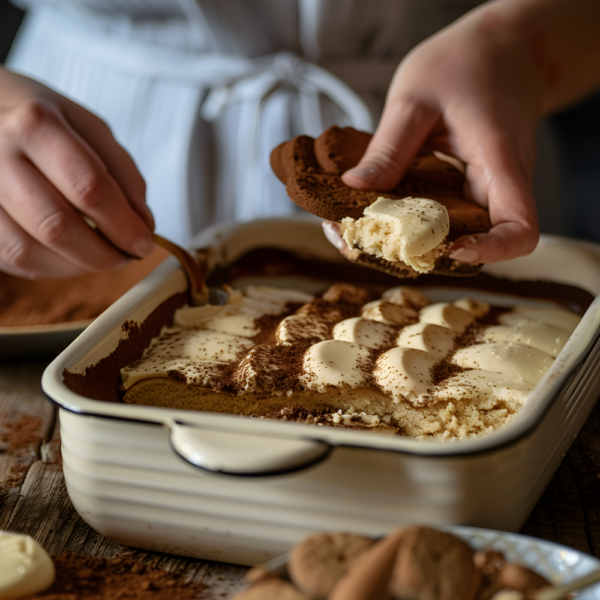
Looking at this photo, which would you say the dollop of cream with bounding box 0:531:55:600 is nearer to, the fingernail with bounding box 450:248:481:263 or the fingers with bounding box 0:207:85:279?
the fingers with bounding box 0:207:85:279

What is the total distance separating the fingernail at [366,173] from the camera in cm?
120

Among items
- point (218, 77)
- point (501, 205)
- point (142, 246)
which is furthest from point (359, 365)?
point (218, 77)

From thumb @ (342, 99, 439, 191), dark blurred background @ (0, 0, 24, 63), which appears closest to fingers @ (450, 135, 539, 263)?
thumb @ (342, 99, 439, 191)

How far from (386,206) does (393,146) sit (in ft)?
0.62

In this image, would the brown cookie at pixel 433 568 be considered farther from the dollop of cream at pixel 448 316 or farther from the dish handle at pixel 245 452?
the dollop of cream at pixel 448 316

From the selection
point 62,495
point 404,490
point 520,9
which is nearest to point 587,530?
point 404,490

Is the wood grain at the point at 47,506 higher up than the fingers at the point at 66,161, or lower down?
lower down

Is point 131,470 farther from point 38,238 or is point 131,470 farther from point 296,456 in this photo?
point 38,238

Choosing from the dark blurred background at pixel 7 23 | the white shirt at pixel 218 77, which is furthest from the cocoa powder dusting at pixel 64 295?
the dark blurred background at pixel 7 23

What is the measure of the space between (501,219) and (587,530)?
527 mm

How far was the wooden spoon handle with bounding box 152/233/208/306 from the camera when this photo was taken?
1.42 m

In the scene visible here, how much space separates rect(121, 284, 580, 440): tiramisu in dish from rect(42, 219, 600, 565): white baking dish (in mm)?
147

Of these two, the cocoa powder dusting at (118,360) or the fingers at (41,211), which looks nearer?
the cocoa powder dusting at (118,360)

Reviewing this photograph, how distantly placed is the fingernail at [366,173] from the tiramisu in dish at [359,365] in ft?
0.88
